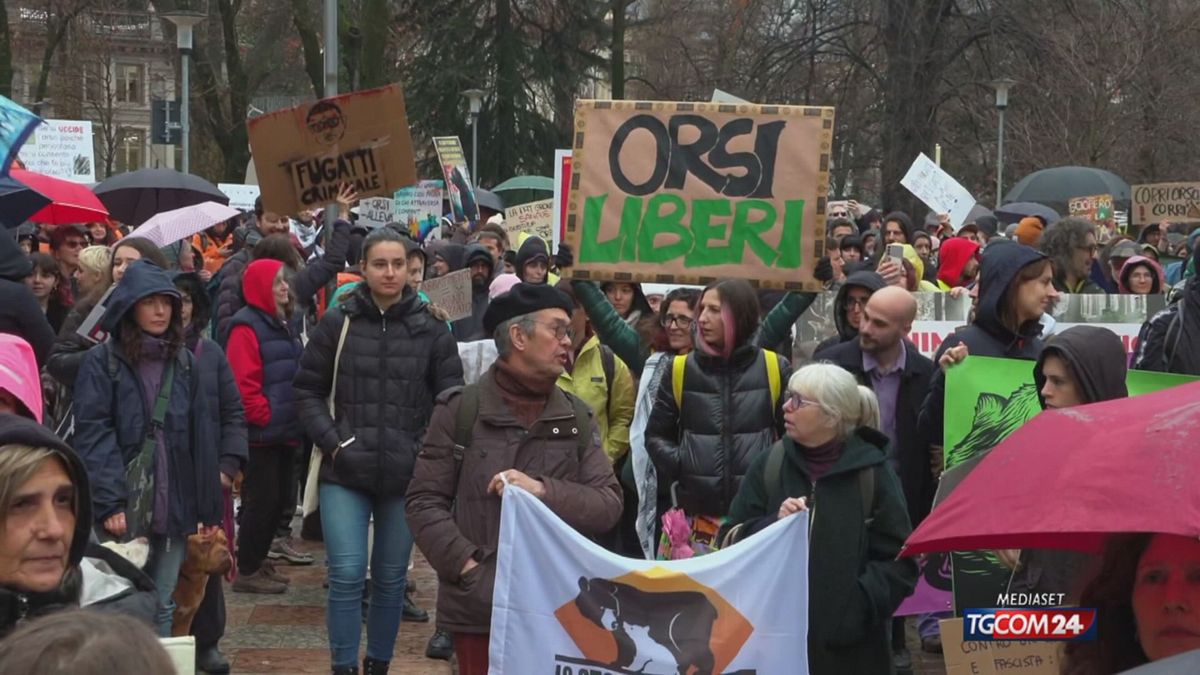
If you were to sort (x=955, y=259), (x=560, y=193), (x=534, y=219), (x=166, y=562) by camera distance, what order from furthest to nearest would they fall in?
1. (x=534, y=219)
2. (x=955, y=259)
3. (x=560, y=193)
4. (x=166, y=562)

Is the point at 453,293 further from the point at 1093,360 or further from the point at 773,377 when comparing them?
the point at 1093,360

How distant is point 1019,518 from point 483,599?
2914 mm

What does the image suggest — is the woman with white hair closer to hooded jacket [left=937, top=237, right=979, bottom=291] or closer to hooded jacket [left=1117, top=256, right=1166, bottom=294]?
hooded jacket [left=1117, top=256, right=1166, bottom=294]

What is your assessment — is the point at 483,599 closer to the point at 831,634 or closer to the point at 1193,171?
the point at 831,634

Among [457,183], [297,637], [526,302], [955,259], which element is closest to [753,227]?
[526,302]

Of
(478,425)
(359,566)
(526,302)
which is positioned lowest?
(359,566)

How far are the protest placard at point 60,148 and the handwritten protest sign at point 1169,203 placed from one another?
12.8 meters

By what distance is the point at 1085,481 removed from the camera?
265 centimetres

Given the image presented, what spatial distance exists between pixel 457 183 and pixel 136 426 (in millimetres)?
13734

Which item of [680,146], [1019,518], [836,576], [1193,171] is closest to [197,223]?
[680,146]

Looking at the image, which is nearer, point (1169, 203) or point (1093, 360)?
point (1093, 360)

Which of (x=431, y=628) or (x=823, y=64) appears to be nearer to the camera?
(x=431, y=628)

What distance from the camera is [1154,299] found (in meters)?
8.93

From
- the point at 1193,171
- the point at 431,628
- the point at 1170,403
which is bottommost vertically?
the point at 431,628
